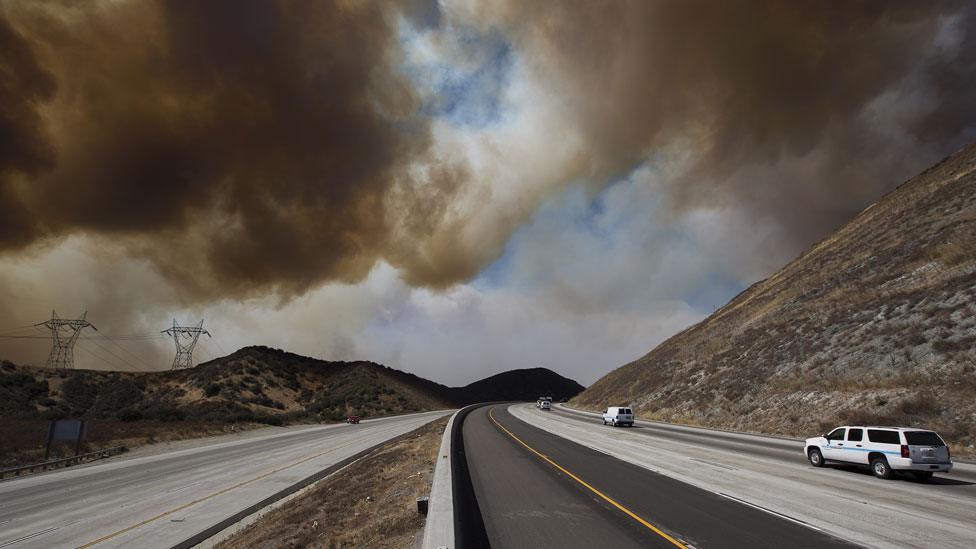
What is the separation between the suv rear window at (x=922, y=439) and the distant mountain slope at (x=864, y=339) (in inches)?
311

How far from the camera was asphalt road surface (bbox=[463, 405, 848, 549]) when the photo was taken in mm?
8719

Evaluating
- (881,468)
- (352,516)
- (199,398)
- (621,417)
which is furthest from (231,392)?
(881,468)

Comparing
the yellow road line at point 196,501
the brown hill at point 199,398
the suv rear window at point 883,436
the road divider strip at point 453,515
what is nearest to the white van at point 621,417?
the yellow road line at point 196,501

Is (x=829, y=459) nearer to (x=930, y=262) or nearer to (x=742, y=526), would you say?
(x=742, y=526)

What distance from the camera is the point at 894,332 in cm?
2977

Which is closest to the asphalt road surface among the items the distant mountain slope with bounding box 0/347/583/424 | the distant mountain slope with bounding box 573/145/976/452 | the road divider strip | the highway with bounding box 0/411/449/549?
the road divider strip

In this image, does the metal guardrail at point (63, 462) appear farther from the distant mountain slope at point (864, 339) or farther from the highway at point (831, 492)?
the distant mountain slope at point (864, 339)

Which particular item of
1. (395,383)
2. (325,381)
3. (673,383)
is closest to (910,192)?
(673,383)

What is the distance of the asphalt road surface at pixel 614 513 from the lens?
8719 mm

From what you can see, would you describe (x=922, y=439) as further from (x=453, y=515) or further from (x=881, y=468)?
(x=453, y=515)

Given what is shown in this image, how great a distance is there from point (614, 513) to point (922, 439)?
11.7 metres

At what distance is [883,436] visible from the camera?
15812 mm

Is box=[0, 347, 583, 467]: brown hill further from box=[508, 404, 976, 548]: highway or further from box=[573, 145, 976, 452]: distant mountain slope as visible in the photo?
box=[573, 145, 976, 452]: distant mountain slope

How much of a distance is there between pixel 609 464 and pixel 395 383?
107 m
